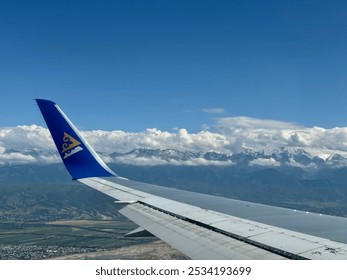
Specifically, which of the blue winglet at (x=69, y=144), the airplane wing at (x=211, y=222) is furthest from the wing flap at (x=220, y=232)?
the blue winglet at (x=69, y=144)

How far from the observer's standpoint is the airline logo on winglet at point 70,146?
72.2 ft

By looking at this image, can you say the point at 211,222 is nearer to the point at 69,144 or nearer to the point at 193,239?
the point at 193,239

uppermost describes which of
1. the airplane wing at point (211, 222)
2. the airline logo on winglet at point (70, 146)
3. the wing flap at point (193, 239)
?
the airline logo on winglet at point (70, 146)

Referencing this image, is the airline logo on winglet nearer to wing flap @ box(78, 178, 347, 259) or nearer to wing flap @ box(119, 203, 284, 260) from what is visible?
wing flap @ box(78, 178, 347, 259)

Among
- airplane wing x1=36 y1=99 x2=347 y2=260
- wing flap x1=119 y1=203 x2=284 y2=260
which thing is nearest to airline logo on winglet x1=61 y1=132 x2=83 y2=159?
airplane wing x1=36 y1=99 x2=347 y2=260

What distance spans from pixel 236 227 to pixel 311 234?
2737 mm

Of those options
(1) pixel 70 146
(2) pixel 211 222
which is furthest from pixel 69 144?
(2) pixel 211 222

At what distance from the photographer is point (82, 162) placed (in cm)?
2372

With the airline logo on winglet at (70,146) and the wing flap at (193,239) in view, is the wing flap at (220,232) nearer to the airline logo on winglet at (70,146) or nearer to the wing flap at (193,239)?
the wing flap at (193,239)

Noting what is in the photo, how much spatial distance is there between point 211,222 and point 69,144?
39.4 ft

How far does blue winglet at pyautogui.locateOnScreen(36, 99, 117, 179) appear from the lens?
20.9 meters

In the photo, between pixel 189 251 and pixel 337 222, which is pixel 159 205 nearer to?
pixel 189 251
